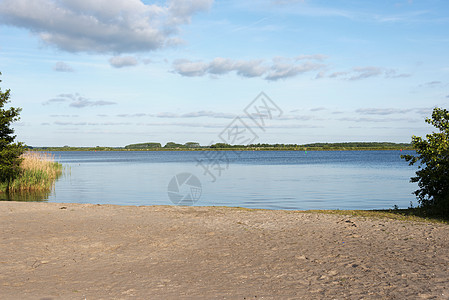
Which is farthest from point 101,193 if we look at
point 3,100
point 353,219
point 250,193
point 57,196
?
point 353,219

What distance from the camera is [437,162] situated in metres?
14.5

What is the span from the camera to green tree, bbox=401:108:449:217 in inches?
549

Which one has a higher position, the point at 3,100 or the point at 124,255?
the point at 3,100

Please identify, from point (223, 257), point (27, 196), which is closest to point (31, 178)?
point (27, 196)

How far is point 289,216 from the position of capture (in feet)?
46.6

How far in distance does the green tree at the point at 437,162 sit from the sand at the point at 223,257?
2.60 meters

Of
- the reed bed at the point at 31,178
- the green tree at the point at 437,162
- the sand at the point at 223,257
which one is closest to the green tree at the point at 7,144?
the reed bed at the point at 31,178

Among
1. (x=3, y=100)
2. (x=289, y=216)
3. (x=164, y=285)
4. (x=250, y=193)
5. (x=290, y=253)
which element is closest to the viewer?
(x=164, y=285)

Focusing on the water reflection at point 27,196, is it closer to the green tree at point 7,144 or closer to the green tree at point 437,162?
the green tree at point 7,144

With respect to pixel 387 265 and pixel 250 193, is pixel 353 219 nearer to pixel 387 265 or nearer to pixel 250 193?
pixel 387 265

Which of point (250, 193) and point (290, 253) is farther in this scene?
point (250, 193)

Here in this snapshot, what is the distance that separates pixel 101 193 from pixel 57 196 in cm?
330

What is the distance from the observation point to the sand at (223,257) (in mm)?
6512

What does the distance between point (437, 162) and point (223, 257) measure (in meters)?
9.98
